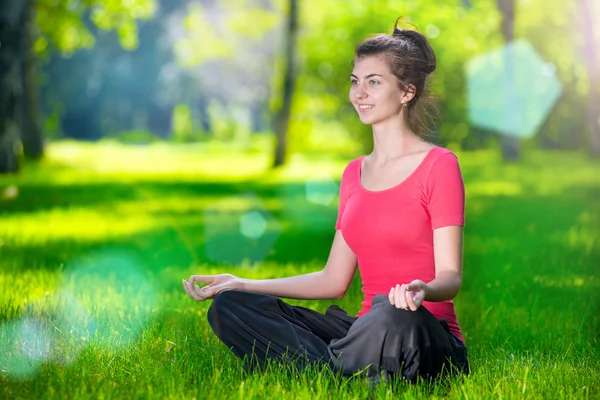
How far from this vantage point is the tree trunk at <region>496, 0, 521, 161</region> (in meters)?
23.2

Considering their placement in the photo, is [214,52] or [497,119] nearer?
[497,119]

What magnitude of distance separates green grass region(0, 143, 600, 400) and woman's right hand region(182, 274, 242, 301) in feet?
1.09

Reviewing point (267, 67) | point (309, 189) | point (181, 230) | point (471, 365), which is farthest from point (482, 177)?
point (267, 67)

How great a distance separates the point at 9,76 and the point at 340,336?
13242 millimetres

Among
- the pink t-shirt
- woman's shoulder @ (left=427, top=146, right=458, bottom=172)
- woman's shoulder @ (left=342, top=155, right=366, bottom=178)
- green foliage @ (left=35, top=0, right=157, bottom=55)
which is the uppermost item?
green foliage @ (left=35, top=0, right=157, bottom=55)

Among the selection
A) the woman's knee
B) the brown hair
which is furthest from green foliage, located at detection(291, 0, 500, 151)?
the woman's knee

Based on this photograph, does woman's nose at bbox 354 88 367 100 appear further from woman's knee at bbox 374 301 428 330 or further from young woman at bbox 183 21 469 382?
woman's knee at bbox 374 301 428 330

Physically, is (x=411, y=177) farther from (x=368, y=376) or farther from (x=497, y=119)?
(x=497, y=119)

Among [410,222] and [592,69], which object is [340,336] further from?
[592,69]

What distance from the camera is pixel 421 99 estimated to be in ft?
12.5

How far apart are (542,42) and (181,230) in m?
25.1

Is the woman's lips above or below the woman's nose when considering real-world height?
below

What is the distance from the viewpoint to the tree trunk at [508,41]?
2319cm

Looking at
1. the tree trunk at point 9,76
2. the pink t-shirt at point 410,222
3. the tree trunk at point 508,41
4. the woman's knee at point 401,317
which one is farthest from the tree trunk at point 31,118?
the woman's knee at point 401,317
